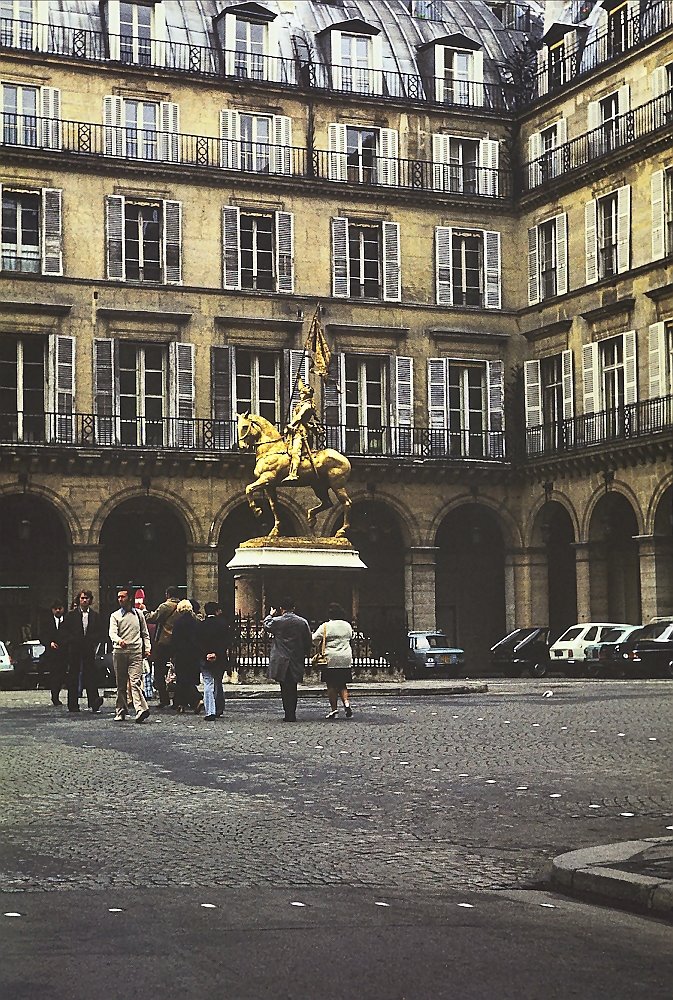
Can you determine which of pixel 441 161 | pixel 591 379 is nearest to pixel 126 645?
pixel 591 379

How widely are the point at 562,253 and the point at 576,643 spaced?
12.8 m

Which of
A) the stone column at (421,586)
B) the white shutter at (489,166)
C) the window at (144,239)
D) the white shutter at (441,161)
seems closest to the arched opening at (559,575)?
the stone column at (421,586)

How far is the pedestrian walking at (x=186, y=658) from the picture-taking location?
990 inches

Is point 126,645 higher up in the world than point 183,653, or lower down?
higher up

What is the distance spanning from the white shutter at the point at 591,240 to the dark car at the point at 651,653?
12349 mm

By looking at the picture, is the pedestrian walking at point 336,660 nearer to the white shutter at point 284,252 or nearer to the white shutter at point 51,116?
the white shutter at point 284,252

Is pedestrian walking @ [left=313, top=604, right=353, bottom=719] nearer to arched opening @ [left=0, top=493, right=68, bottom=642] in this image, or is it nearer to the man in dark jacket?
the man in dark jacket

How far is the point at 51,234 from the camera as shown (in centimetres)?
4744

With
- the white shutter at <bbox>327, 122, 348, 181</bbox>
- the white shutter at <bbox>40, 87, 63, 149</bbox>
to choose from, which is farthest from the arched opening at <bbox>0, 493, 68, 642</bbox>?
the white shutter at <bbox>327, 122, 348, 181</bbox>

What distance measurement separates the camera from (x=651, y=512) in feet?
150

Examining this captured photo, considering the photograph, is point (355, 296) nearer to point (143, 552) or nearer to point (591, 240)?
point (591, 240)

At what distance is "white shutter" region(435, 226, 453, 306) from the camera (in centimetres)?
5225

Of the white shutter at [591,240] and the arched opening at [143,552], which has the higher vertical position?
the white shutter at [591,240]

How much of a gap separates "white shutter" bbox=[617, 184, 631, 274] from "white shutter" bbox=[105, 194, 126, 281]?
1417 centimetres
